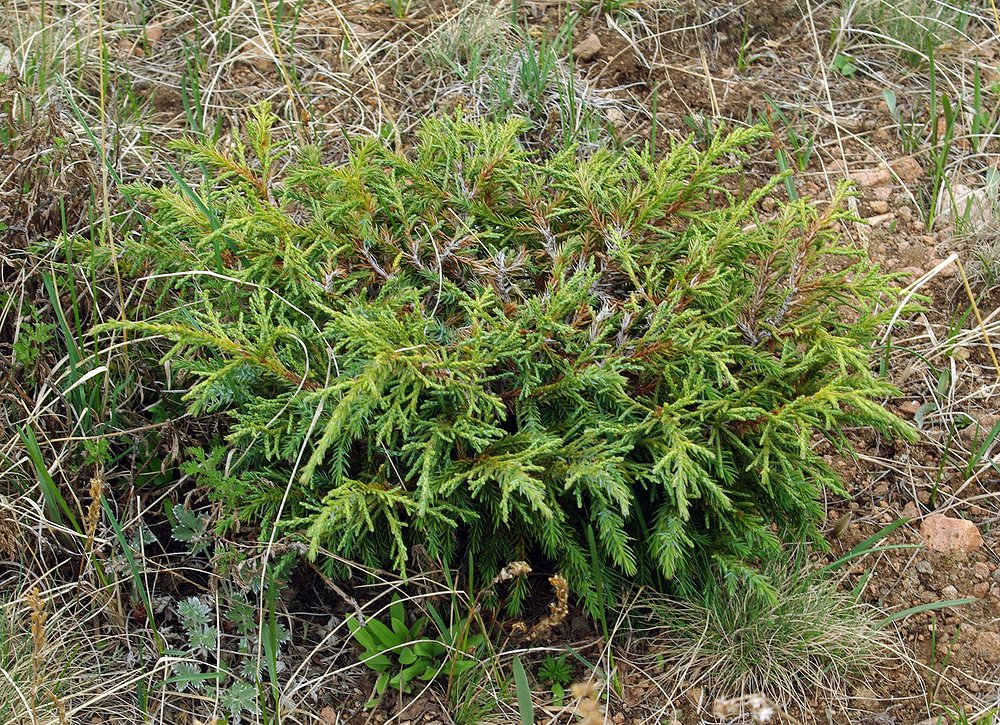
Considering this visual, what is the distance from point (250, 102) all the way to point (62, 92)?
1.96ft

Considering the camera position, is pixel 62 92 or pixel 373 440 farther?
pixel 62 92

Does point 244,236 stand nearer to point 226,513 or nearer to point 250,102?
point 226,513

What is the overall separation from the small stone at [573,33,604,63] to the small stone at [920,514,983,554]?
2012 millimetres

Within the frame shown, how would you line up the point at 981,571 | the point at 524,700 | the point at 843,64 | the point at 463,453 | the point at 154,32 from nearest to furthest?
the point at 524,700 → the point at 463,453 → the point at 981,571 → the point at 154,32 → the point at 843,64

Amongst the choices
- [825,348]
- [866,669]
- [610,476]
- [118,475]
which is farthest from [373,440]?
[866,669]

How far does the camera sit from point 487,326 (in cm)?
208

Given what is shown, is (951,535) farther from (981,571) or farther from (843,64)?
(843,64)

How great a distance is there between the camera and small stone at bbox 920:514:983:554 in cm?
251

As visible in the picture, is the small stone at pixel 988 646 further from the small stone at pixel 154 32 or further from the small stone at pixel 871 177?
the small stone at pixel 154 32

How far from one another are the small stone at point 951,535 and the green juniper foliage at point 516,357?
0.47 meters

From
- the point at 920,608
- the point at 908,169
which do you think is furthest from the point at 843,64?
the point at 920,608

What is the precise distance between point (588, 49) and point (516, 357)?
1889 millimetres

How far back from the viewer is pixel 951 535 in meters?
2.53

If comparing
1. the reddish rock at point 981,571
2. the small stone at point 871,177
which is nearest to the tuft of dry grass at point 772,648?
the reddish rock at point 981,571
